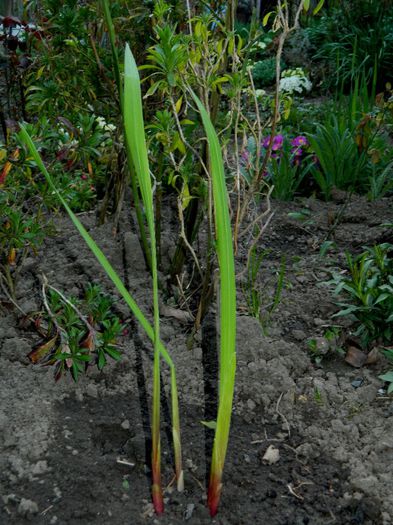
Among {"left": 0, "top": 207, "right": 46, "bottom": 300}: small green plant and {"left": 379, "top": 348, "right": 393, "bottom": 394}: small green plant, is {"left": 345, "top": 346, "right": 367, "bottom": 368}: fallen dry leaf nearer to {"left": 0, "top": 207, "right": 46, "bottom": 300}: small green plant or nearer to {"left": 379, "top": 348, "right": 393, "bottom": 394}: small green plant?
{"left": 379, "top": 348, "right": 393, "bottom": 394}: small green plant

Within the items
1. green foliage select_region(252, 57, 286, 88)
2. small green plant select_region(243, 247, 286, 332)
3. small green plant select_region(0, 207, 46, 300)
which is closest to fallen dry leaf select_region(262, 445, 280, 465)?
small green plant select_region(243, 247, 286, 332)

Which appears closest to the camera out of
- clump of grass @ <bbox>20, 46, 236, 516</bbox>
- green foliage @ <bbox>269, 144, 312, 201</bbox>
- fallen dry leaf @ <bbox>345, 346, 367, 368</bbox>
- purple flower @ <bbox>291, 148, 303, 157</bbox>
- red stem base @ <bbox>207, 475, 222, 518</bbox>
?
clump of grass @ <bbox>20, 46, 236, 516</bbox>

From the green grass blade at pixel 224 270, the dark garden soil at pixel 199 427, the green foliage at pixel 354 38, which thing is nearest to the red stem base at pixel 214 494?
the dark garden soil at pixel 199 427

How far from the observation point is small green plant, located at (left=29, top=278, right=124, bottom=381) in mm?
1718

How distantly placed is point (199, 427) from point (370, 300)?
776 mm

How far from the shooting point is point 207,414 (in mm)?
1683

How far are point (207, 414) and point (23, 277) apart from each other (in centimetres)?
94

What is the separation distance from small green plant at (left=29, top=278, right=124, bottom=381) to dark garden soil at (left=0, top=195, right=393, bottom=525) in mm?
55

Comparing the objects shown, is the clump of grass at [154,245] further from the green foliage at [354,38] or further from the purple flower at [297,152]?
the green foliage at [354,38]

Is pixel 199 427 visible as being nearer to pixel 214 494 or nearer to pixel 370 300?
pixel 214 494

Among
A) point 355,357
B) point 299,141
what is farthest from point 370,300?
point 299,141

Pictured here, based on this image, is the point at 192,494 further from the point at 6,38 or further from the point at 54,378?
the point at 6,38

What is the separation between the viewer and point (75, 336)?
1.73m

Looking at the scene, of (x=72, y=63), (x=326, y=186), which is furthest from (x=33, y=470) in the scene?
(x=326, y=186)
